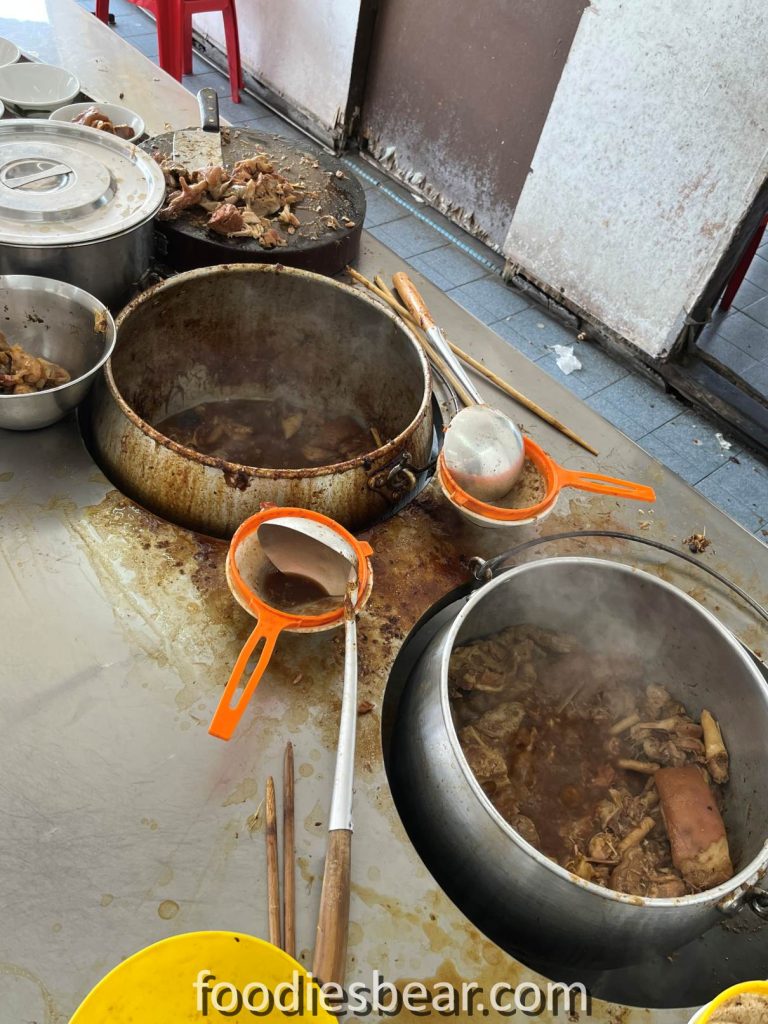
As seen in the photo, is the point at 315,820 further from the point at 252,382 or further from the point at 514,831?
the point at 252,382

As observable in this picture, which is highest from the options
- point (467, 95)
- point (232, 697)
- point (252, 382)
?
point (232, 697)

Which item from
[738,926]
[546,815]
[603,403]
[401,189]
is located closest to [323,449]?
[546,815]

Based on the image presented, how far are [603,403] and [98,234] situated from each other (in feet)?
10.3

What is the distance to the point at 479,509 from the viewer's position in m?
2.03

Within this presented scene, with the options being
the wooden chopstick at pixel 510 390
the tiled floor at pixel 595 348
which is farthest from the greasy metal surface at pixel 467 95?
the wooden chopstick at pixel 510 390

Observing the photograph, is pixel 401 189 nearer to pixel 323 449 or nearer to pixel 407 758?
pixel 323 449

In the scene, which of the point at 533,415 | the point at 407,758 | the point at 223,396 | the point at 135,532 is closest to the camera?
the point at 407,758

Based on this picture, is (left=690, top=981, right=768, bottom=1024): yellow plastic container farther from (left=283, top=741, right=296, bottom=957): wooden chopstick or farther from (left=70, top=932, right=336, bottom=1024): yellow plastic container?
(left=283, top=741, right=296, bottom=957): wooden chopstick

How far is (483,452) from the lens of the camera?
2.09 m

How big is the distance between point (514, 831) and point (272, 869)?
473 millimetres

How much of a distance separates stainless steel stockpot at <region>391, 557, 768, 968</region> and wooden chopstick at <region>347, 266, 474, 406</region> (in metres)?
0.72

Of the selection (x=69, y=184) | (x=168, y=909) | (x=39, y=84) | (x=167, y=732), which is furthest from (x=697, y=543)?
(x=39, y=84)

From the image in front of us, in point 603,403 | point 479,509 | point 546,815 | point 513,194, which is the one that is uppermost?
point 479,509

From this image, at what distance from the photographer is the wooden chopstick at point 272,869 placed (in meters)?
1.43
